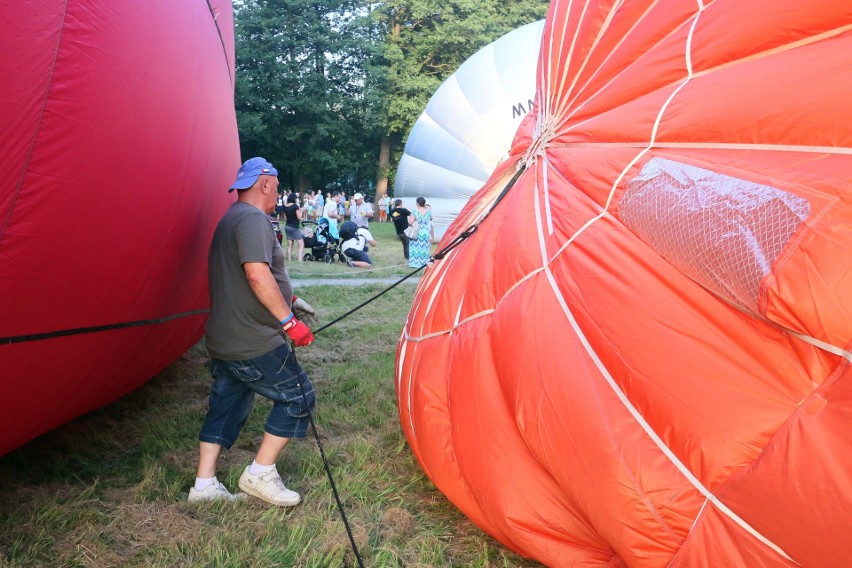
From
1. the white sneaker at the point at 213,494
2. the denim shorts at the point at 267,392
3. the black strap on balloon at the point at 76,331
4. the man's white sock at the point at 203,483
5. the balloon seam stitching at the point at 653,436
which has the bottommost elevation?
the white sneaker at the point at 213,494

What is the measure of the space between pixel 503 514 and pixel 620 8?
7.21 feet

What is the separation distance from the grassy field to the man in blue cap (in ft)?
0.48

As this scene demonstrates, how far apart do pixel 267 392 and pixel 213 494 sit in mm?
495

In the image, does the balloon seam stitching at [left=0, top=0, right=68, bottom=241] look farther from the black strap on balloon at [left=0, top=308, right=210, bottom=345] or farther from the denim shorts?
Answer: the denim shorts

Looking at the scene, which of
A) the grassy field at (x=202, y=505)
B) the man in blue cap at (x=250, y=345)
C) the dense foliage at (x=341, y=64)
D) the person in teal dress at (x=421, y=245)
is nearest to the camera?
the grassy field at (x=202, y=505)

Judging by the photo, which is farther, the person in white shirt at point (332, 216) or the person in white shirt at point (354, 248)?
the person in white shirt at point (332, 216)

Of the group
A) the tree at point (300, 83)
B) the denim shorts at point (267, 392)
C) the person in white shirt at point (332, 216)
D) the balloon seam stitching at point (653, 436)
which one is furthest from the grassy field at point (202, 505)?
the tree at point (300, 83)

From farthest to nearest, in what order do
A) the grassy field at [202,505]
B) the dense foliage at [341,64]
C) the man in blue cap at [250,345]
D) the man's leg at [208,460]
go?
the dense foliage at [341,64] → the man's leg at [208,460] → the man in blue cap at [250,345] → the grassy field at [202,505]

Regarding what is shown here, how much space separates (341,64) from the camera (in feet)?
111

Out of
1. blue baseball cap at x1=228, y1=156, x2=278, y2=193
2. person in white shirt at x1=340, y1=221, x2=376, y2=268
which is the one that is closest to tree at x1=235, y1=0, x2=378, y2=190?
person in white shirt at x1=340, y1=221, x2=376, y2=268

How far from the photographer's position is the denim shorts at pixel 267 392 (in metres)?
3.16

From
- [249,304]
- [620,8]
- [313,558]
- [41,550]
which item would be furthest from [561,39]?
[41,550]

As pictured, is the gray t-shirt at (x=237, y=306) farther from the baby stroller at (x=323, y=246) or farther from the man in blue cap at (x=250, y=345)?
the baby stroller at (x=323, y=246)

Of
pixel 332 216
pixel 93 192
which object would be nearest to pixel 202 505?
pixel 93 192
